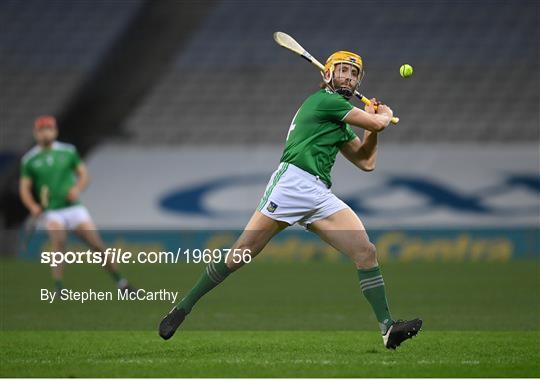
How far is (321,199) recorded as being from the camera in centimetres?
774

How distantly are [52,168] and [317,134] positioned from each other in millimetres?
6473

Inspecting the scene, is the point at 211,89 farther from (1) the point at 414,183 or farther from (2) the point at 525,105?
(2) the point at 525,105

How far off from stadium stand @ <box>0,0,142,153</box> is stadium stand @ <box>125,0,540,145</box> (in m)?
1.93

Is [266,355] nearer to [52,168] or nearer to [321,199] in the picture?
[321,199]

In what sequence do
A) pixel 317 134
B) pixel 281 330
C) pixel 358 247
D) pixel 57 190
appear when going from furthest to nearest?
1. pixel 57 190
2. pixel 281 330
3. pixel 317 134
4. pixel 358 247

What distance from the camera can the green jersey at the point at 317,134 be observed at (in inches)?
306

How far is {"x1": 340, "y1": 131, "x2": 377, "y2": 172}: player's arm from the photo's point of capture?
8.10 m

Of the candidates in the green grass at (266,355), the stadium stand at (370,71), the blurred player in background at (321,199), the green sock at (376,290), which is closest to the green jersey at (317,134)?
the blurred player in background at (321,199)

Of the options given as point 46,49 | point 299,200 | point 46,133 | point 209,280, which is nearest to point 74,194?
point 46,133

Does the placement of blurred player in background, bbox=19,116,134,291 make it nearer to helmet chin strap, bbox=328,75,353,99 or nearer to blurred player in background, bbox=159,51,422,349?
blurred player in background, bbox=159,51,422,349

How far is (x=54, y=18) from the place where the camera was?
85.0 ft

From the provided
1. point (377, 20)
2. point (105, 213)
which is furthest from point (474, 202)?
point (105, 213)

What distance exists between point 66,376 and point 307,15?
19.9 meters

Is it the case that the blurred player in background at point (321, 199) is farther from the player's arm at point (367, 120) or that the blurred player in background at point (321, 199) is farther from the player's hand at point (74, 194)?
the player's hand at point (74, 194)
